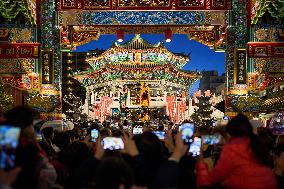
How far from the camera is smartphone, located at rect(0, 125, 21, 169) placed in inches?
149

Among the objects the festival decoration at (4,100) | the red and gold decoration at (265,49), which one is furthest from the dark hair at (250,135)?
the red and gold decoration at (265,49)

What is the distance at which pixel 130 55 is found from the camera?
5428 centimetres

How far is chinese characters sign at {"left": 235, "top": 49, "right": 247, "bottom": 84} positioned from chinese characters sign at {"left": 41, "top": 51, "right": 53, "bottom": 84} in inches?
276

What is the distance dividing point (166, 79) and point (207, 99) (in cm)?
1447

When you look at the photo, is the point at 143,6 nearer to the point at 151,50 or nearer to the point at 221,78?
the point at 151,50

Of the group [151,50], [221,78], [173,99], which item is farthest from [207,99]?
[221,78]

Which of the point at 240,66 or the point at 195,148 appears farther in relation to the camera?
the point at 240,66

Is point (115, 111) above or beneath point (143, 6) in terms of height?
beneath

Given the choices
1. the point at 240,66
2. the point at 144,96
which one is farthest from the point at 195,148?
the point at 144,96

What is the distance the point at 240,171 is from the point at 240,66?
16846 millimetres

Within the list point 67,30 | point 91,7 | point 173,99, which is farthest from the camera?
point 173,99

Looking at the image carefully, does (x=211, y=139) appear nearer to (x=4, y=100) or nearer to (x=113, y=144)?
(x=113, y=144)

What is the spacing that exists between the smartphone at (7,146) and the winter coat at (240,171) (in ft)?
7.14

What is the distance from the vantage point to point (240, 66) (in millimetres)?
21812
